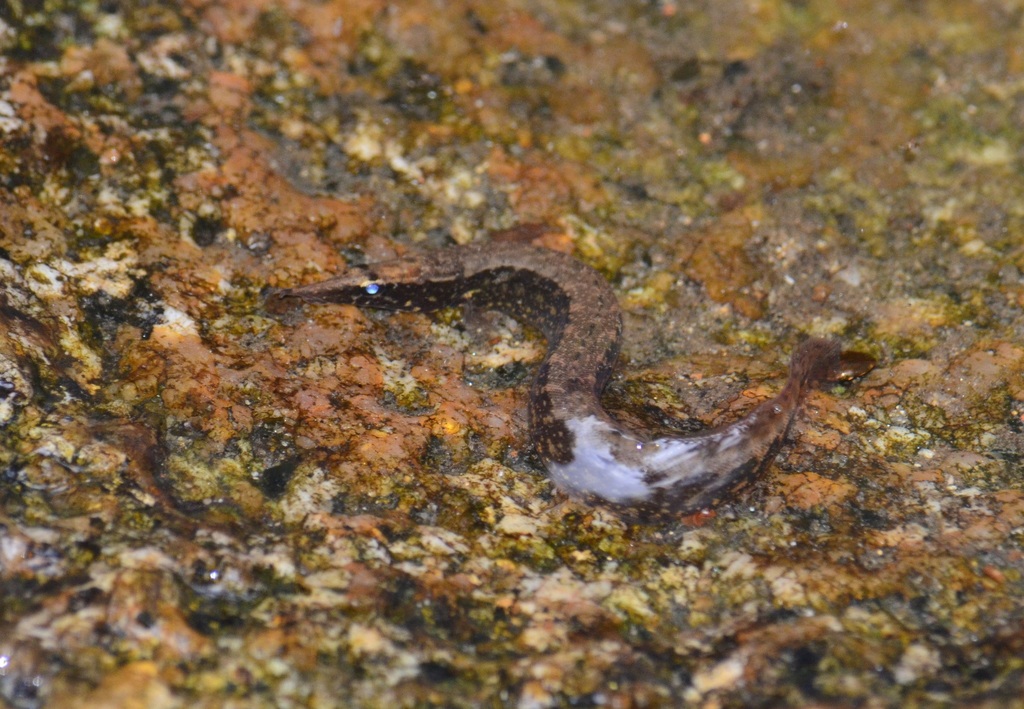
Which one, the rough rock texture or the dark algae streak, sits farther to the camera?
the dark algae streak

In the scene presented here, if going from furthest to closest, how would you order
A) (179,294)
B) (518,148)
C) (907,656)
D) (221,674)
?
(518,148)
(179,294)
(907,656)
(221,674)

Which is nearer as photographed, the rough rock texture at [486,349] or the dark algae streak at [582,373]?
the rough rock texture at [486,349]

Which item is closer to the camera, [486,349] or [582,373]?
[582,373]

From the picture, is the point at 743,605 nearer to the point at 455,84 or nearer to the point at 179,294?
the point at 179,294

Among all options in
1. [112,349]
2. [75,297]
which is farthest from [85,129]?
[112,349]
